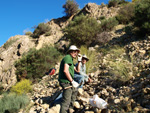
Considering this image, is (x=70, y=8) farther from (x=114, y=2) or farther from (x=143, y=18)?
(x=143, y=18)

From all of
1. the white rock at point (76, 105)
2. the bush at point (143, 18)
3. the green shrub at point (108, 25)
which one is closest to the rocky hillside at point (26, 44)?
the green shrub at point (108, 25)

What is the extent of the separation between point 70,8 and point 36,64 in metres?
14.1

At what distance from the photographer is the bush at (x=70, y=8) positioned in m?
20.8

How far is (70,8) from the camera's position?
20875 millimetres

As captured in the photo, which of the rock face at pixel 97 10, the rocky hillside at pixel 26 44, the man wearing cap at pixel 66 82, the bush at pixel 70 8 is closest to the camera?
the man wearing cap at pixel 66 82

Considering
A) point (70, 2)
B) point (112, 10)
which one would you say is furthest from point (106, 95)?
point (70, 2)

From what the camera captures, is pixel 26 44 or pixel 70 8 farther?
pixel 70 8

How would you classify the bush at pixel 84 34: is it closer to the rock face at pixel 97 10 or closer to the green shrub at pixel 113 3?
the rock face at pixel 97 10

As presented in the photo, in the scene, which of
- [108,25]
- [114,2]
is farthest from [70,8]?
[108,25]

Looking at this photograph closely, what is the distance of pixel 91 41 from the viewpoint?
10023mm

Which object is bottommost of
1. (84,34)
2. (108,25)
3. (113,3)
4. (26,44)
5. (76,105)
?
(76,105)

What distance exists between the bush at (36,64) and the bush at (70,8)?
38.4 feet

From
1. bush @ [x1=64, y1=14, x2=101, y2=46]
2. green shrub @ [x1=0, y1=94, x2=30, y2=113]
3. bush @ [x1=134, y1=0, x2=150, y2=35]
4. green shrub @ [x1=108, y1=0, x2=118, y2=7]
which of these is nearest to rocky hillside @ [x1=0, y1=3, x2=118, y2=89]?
green shrub @ [x1=108, y1=0, x2=118, y2=7]

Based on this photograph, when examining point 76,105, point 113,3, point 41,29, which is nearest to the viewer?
point 76,105
